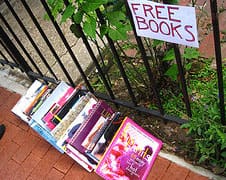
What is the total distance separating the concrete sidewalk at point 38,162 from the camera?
6.68 feet

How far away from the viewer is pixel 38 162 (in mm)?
2480

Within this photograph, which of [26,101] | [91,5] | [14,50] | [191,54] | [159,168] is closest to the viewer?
[91,5]

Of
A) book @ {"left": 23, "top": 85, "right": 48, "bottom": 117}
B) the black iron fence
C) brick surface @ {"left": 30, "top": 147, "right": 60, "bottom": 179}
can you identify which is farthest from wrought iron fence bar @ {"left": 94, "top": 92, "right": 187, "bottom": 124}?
brick surface @ {"left": 30, "top": 147, "right": 60, "bottom": 179}

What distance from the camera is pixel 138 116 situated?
2391 millimetres

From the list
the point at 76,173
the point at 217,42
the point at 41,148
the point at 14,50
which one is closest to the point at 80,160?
the point at 76,173

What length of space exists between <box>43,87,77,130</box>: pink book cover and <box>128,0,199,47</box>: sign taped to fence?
1.00m

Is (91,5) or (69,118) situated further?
(69,118)

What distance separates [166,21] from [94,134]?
1.08 m

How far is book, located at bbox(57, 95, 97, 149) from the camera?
223 cm

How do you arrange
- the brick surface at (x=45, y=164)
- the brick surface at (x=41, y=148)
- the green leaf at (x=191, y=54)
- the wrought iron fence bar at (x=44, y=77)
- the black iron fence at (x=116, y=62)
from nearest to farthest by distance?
the black iron fence at (x=116, y=62) → the green leaf at (x=191, y=54) → the brick surface at (x=45, y=164) → the brick surface at (x=41, y=148) → the wrought iron fence bar at (x=44, y=77)

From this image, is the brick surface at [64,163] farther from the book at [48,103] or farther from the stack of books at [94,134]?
the book at [48,103]

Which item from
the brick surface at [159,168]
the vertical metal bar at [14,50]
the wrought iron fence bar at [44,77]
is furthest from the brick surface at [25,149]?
the brick surface at [159,168]

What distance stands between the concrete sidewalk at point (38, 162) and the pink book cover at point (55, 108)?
0.31 metres

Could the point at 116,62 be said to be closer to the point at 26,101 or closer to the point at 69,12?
the point at 69,12
